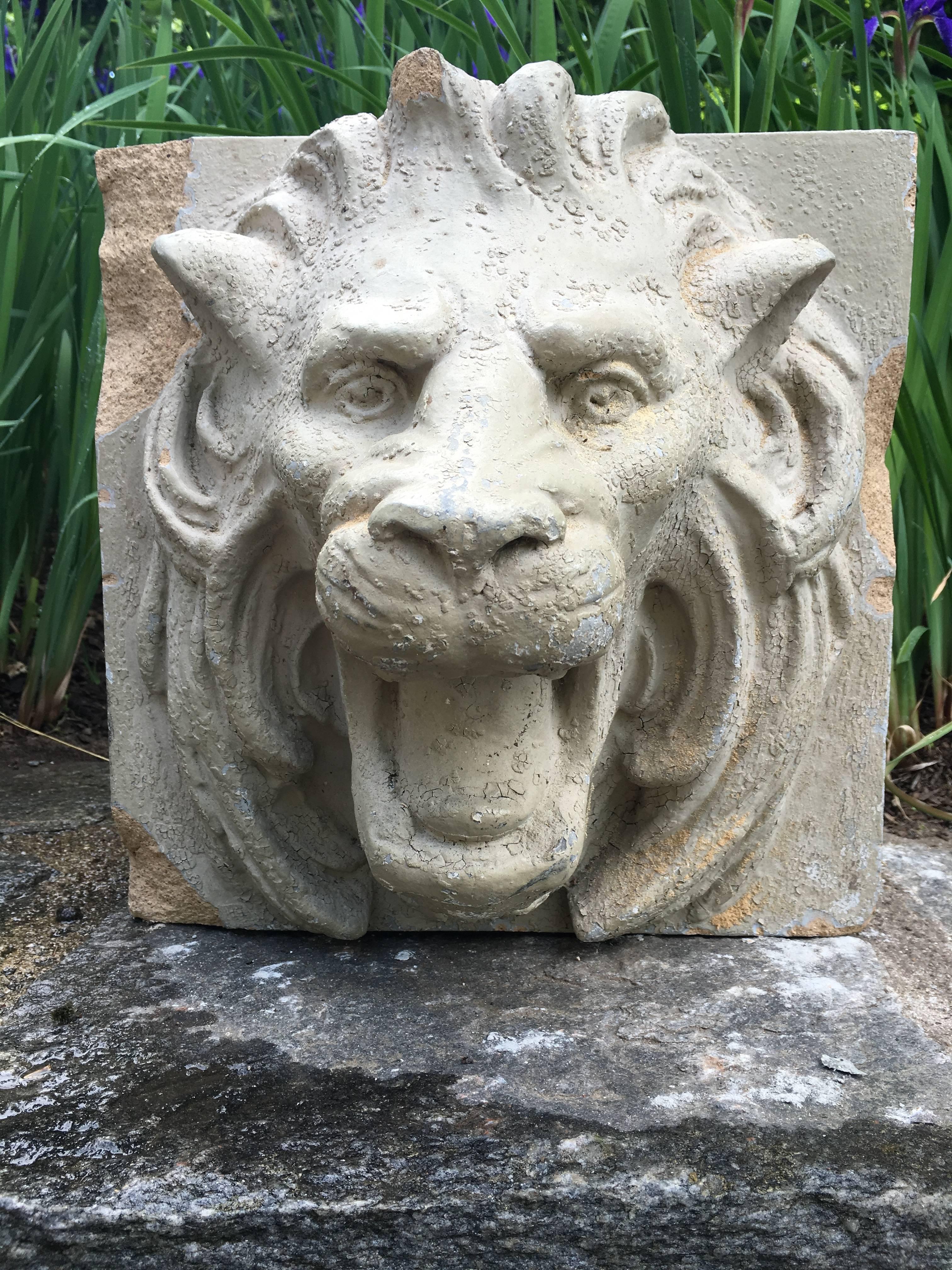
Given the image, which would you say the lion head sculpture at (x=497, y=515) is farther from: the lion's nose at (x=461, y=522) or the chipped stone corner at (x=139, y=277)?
the chipped stone corner at (x=139, y=277)

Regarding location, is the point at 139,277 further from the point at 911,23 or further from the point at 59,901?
the point at 911,23

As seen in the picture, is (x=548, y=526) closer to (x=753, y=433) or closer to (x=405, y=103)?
(x=753, y=433)

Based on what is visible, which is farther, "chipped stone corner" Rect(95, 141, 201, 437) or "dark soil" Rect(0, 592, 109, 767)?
"dark soil" Rect(0, 592, 109, 767)

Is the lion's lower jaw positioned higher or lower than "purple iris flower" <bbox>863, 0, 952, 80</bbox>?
lower

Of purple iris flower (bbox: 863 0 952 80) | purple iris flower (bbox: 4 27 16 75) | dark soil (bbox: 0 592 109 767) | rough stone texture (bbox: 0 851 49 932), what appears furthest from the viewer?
purple iris flower (bbox: 4 27 16 75)

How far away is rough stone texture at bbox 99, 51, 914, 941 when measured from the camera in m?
1.03

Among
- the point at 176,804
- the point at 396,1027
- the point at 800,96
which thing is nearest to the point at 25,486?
the point at 176,804

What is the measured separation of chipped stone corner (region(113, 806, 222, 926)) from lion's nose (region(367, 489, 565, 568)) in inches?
23.8

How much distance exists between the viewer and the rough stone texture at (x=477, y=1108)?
0.93 meters

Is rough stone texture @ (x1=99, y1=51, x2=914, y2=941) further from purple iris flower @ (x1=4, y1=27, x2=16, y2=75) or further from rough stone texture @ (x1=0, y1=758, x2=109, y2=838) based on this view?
purple iris flower @ (x1=4, y1=27, x2=16, y2=75)

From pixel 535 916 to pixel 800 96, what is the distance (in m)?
1.37

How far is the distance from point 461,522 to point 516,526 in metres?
0.04

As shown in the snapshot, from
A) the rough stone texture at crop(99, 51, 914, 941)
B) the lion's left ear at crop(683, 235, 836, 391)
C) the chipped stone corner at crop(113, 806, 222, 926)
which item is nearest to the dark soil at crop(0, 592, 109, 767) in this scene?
the chipped stone corner at crop(113, 806, 222, 926)

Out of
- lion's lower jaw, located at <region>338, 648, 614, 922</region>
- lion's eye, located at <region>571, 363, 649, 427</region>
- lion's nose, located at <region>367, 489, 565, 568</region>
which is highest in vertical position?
lion's eye, located at <region>571, 363, 649, 427</region>
